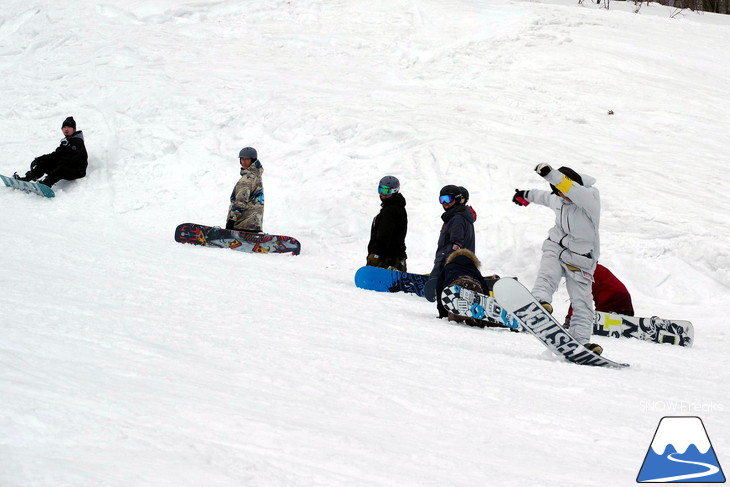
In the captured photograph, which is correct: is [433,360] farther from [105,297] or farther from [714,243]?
[714,243]

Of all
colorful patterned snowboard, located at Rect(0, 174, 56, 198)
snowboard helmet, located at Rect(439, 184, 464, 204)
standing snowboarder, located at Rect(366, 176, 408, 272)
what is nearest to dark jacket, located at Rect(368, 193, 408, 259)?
standing snowboarder, located at Rect(366, 176, 408, 272)

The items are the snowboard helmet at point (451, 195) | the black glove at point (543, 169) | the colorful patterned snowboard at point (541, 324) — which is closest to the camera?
the black glove at point (543, 169)

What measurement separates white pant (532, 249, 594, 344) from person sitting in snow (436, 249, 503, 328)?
0.90 meters

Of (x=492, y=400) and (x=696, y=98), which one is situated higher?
(x=696, y=98)

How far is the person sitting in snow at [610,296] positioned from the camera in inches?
313

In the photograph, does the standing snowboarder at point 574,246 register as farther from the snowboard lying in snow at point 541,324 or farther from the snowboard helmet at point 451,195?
the snowboard helmet at point 451,195

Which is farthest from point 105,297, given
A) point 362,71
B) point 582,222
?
point 362,71

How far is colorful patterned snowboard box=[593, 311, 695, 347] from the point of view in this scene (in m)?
7.60

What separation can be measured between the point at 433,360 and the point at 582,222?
6.11 feet

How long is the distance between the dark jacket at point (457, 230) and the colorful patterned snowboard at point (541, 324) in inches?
95.4

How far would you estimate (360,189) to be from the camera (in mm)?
12195

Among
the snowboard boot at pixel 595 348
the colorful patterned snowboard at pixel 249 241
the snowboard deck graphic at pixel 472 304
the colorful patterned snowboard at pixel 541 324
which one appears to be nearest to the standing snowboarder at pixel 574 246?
the snowboard boot at pixel 595 348

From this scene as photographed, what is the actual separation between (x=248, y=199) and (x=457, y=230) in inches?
152

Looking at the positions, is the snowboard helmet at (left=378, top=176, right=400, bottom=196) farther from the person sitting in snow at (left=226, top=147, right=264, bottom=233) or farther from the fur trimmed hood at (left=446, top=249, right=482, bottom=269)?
the person sitting in snow at (left=226, top=147, right=264, bottom=233)
